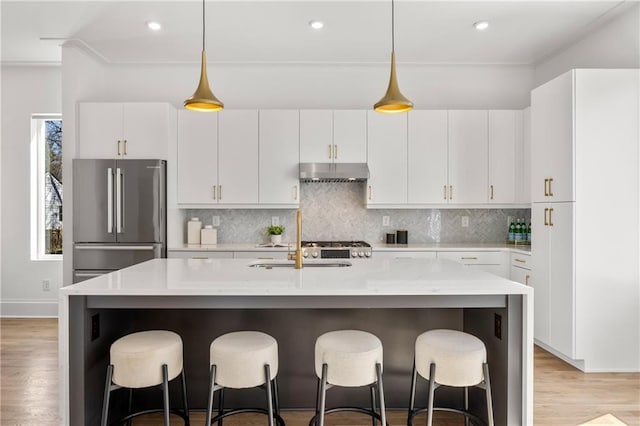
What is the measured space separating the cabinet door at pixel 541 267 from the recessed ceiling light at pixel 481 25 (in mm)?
1670

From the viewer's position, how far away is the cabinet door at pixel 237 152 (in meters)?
4.50

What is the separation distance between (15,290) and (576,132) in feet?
19.9

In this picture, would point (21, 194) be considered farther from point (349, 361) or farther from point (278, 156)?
point (349, 361)

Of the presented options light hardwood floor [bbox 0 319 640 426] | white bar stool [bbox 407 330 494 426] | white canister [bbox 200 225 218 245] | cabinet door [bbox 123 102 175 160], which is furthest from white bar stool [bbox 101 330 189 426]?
cabinet door [bbox 123 102 175 160]

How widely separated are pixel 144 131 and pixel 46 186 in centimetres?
185

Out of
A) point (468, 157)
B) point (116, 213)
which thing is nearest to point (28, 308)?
point (116, 213)

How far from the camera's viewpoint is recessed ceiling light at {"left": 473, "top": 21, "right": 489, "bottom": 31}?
3769 millimetres

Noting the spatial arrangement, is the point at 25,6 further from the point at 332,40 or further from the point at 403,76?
the point at 403,76

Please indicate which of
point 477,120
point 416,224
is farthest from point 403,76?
point 416,224

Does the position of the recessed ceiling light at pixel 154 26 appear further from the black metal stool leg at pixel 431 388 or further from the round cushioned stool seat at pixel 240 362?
the black metal stool leg at pixel 431 388

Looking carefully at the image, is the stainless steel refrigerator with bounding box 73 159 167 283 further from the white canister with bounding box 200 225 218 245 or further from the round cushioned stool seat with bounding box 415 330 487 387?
the round cushioned stool seat with bounding box 415 330 487 387

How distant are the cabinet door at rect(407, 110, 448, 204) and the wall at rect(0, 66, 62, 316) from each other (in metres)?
4.14

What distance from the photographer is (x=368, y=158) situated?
4.54m

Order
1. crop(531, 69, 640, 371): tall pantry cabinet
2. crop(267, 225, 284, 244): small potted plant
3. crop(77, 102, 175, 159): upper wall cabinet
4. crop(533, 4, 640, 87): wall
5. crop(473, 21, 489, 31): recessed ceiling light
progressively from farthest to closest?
crop(267, 225, 284, 244): small potted plant → crop(77, 102, 175, 159): upper wall cabinet → crop(473, 21, 489, 31): recessed ceiling light → crop(533, 4, 640, 87): wall → crop(531, 69, 640, 371): tall pantry cabinet
